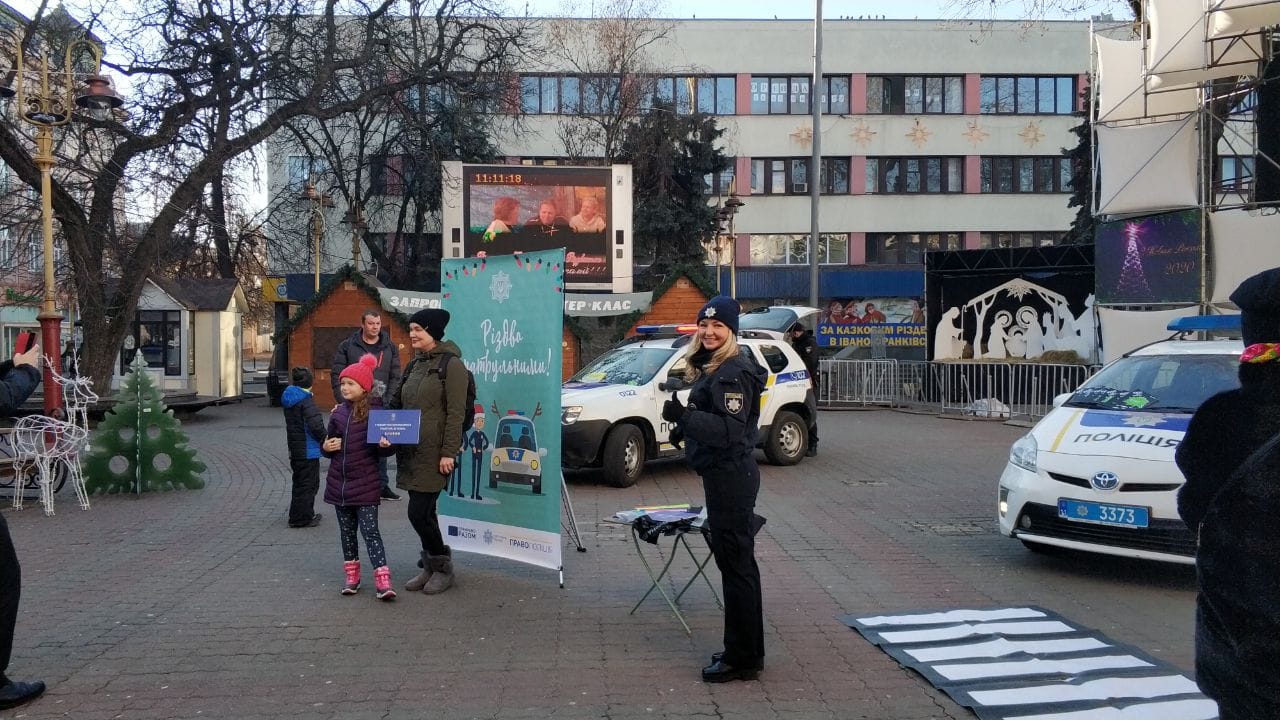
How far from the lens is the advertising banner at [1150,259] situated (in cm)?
1795

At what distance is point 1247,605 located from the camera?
202cm

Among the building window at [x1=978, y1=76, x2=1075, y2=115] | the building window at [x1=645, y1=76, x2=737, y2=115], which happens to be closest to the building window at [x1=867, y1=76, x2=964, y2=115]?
the building window at [x1=978, y1=76, x2=1075, y2=115]

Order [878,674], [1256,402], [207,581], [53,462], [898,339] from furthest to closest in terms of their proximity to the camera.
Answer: [898,339] → [53,462] → [207,581] → [878,674] → [1256,402]

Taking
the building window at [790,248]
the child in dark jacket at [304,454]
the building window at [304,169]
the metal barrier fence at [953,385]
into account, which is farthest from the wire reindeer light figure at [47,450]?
the building window at [790,248]

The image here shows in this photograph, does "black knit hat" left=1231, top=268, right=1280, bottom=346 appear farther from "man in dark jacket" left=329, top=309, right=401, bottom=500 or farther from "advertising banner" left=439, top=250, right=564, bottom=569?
"man in dark jacket" left=329, top=309, right=401, bottom=500

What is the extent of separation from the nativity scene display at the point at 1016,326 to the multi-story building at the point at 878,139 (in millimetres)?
16893

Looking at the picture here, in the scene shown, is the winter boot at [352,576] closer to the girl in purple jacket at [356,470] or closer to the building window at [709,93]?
the girl in purple jacket at [356,470]

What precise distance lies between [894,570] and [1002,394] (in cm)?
1661

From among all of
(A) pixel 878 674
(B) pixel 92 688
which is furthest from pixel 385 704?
(A) pixel 878 674

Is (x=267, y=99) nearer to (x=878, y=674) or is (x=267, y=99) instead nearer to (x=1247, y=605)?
(x=878, y=674)

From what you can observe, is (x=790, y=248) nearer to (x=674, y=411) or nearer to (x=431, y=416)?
(x=431, y=416)

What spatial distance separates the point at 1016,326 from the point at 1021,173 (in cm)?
2116

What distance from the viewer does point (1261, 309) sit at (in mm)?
2281

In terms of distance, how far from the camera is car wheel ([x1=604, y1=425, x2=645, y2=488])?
11.8 meters
